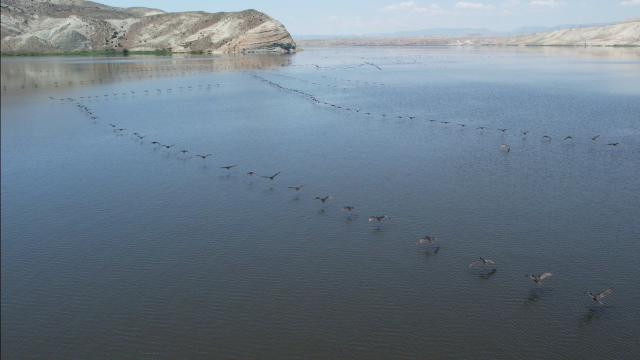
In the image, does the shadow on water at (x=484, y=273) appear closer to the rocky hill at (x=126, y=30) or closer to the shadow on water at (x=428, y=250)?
the shadow on water at (x=428, y=250)

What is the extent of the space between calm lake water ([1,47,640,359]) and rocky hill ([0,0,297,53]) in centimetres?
12570

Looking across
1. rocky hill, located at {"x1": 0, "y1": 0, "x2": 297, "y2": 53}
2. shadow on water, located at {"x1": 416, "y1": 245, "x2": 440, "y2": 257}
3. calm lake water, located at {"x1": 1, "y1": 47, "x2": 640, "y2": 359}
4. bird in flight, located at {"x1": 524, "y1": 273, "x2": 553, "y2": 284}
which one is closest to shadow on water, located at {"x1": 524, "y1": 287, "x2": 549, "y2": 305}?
calm lake water, located at {"x1": 1, "y1": 47, "x2": 640, "y2": 359}

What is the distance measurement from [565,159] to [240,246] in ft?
80.2

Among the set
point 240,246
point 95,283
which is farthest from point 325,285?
point 95,283

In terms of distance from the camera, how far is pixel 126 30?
183875 mm

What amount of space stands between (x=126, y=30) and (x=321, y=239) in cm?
18915

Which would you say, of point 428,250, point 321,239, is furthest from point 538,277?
point 321,239

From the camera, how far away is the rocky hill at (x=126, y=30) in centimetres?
14788

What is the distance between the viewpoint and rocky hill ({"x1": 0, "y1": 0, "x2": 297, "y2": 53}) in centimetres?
14788

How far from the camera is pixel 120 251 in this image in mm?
20703

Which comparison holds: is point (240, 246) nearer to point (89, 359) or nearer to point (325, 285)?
point (325, 285)

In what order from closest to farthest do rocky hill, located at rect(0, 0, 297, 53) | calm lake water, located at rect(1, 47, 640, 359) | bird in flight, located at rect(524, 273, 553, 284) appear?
calm lake water, located at rect(1, 47, 640, 359) < bird in flight, located at rect(524, 273, 553, 284) < rocky hill, located at rect(0, 0, 297, 53)

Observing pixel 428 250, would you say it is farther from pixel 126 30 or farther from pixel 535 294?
pixel 126 30

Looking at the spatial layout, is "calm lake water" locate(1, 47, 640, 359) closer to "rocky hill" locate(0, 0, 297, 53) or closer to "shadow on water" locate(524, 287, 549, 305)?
"shadow on water" locate(524, 287, 549, 305)
